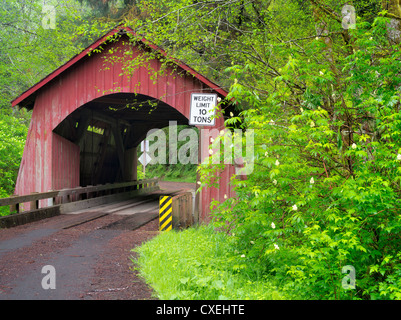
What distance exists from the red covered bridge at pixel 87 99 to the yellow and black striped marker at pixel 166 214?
1.68 metres

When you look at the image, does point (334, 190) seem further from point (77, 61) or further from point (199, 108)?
point (77, 61)

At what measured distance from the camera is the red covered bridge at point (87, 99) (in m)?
12.0

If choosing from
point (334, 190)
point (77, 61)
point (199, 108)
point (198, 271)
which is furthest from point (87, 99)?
point (334, 190)

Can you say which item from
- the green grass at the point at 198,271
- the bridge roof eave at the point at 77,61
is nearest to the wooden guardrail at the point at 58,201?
the bridge roof eave at the point at 77,61

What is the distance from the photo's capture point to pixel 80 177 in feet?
56.1

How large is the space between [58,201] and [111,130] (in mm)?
5478

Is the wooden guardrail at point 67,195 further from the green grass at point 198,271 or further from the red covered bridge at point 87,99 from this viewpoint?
the green grass at point 198,271

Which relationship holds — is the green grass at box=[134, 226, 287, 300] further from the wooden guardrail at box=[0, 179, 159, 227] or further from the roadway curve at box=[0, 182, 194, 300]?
the wooden guardrail at box=[0, 179, 159, 227]

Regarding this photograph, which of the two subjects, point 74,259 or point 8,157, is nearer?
point 74,259

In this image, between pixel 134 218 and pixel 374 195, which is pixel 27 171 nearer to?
pixel 134 218

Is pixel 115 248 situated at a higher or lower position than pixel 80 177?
lower

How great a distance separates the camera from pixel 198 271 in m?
6.08
